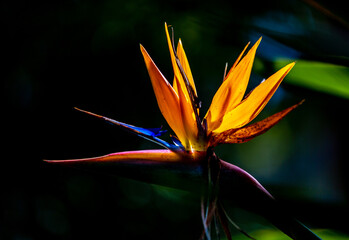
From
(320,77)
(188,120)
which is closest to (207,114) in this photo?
(188,120)

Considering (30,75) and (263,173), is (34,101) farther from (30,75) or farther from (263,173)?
(263,173)

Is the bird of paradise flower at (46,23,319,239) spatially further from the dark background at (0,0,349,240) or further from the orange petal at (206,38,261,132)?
the dark background at (0,0,349,240)

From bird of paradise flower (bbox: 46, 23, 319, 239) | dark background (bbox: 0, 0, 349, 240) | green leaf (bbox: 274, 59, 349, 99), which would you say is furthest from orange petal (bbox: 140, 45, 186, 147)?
dark background (bbox: 0, 0, 349, 240)

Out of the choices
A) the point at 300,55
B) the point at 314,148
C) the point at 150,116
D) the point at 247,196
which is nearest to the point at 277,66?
the point at 300,55

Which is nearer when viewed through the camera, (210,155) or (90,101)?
(210,155)

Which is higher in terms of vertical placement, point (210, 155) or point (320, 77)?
point (320, 77)

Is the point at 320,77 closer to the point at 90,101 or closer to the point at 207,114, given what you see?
the point at 207,114
